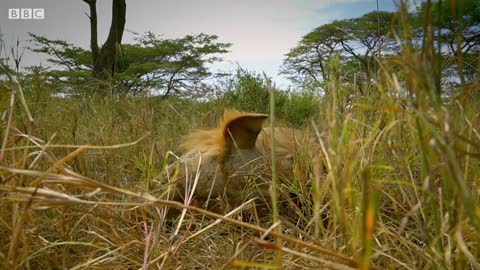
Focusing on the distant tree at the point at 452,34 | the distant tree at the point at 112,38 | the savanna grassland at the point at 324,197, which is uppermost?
the distant tree at the point at 112,38

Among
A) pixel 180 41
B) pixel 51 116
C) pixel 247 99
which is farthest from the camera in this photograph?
pixel 180 41

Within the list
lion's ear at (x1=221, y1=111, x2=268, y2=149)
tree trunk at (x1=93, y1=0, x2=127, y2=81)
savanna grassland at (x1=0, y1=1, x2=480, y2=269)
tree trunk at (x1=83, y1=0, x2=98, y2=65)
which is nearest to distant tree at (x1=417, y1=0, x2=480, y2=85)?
savanna grassland at (x1=0, y1=1, x2=480, y2=269)

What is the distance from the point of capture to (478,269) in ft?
2.02

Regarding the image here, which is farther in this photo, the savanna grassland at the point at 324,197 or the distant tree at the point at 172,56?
the distant tree at the point at 172,56

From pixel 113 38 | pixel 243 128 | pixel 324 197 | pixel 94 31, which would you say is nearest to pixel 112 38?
pixel 113 38

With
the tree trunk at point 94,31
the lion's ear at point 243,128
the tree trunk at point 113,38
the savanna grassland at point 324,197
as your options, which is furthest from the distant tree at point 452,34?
the tree trunk at point 94,31

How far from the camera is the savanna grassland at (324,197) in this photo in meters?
0.49

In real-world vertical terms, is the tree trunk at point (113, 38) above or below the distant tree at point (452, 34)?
above

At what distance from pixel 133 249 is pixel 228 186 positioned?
1.18 feet

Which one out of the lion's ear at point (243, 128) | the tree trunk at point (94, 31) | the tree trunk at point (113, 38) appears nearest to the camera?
the lion's ear at point (243, 128)

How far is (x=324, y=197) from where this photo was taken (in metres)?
1.20

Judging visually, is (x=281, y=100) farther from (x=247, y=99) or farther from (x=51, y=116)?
(x=51, y=116)

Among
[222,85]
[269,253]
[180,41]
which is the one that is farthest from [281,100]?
[180,41]

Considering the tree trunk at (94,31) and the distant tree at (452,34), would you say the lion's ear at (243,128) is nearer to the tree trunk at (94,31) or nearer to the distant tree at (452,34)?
the distant tree at (452,34)
